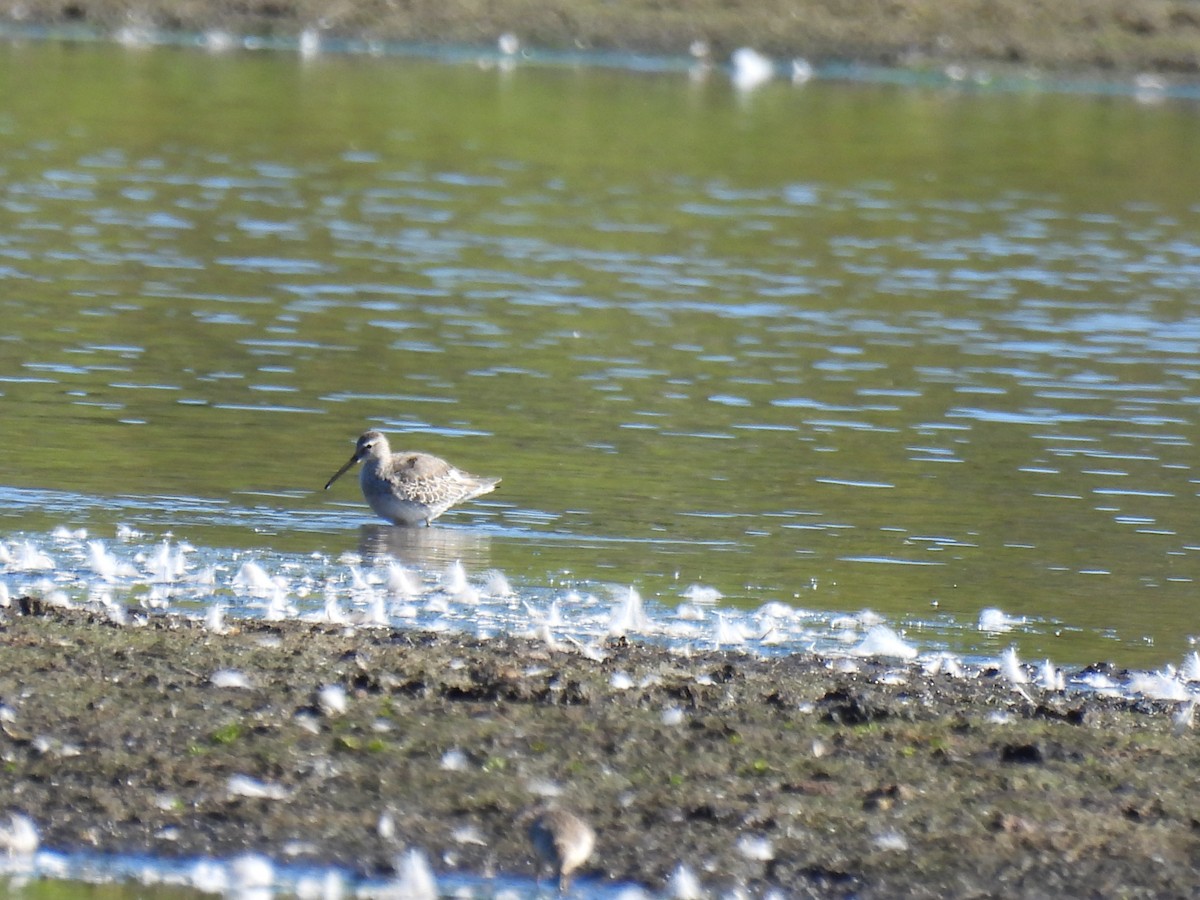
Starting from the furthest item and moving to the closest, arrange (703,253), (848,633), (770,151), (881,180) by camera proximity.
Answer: (770,151), (881,180), (703,253), (848,633)

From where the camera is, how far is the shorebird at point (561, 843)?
299 inches

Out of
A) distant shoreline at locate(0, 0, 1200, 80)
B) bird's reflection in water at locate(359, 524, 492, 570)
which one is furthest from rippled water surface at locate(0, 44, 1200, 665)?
distant shoreline at locate(0, 0, 1200, 80)

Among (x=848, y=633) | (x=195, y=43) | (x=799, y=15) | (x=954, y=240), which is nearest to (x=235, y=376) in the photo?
(x=848, y=633)

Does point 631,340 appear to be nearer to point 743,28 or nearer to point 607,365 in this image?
point 607,365

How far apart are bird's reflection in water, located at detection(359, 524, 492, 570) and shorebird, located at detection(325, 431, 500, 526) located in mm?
119

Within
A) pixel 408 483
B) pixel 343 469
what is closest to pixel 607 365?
pixel 343 469

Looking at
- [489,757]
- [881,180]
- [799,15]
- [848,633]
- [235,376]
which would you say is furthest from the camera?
[799,15]

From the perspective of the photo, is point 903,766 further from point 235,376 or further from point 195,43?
point 195,43

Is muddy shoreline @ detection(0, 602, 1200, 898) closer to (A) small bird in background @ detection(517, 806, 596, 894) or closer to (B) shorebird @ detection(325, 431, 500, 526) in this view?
(A) small bird in background @ detection(517, 806, 596, 894)

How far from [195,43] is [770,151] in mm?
13234

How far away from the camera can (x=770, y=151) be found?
3434 centimetres

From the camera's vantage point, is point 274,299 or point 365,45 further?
point 365,45

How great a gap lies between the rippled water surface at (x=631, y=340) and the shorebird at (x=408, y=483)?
227 millimetres

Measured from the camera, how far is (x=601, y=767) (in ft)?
27.7
